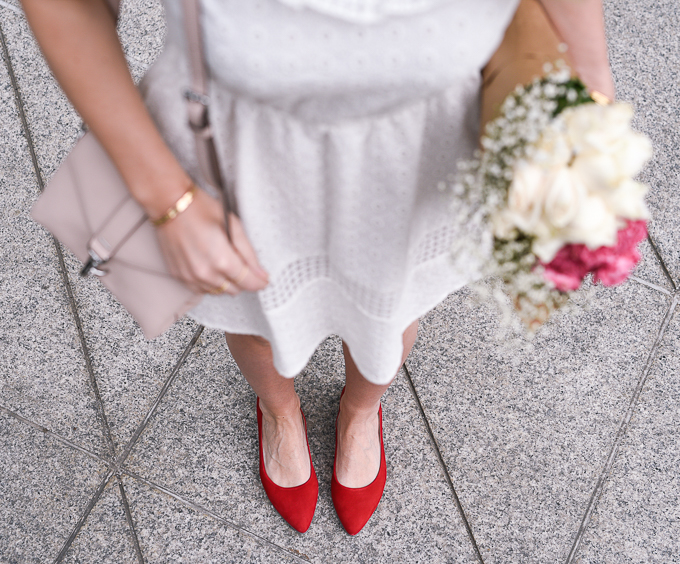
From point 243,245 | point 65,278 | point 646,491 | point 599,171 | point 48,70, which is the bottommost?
point 646,491

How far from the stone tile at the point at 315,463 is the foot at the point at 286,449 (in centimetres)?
13

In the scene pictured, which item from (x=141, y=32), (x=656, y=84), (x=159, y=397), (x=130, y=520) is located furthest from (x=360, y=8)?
(x=656, y=84)

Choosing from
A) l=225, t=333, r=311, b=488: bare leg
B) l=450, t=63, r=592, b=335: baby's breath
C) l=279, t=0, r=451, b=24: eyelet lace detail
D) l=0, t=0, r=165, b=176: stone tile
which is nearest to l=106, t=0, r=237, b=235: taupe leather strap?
l=279, t=0, r=451, b=24: eyelet lace detail

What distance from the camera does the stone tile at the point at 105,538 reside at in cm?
189

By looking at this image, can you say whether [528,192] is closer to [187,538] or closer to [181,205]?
[181,205]

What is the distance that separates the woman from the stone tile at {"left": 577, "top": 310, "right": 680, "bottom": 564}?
124cm

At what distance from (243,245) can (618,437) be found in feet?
5.76

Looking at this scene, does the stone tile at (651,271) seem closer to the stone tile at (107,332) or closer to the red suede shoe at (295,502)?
the red suede shoe at (295,502)

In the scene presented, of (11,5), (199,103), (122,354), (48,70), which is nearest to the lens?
(199,103)

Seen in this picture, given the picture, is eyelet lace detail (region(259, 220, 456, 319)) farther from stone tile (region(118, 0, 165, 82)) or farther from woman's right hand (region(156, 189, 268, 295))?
stone tile (region(118, 0, 165, 82))

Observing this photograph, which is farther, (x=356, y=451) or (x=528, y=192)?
(x=356, y=451)

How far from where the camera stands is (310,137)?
3.15 ft

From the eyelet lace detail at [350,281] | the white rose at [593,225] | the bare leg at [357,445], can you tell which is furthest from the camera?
the bare leg at [357,445]

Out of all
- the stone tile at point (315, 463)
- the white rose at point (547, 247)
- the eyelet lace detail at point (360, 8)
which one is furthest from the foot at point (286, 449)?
the eyelet lace detail at point (360, 8)
